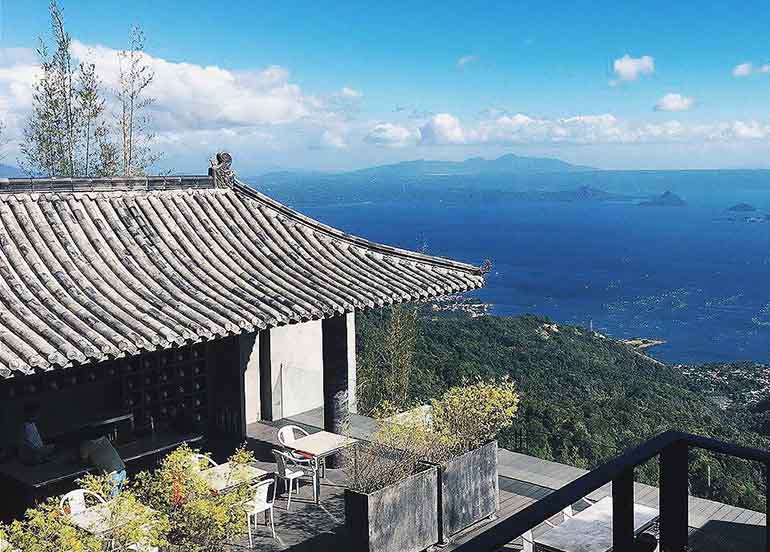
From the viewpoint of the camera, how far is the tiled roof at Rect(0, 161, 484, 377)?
6.25 meters

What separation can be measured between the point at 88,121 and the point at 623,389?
712 inches

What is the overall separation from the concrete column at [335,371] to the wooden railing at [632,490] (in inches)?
Answer: 239

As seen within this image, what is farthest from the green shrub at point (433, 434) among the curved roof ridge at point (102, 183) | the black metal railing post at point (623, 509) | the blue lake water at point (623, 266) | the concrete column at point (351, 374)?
the blue lake water at point (623, 266)

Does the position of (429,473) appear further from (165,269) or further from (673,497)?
(673,497)

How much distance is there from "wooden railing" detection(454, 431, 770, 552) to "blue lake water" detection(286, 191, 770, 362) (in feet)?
99.0

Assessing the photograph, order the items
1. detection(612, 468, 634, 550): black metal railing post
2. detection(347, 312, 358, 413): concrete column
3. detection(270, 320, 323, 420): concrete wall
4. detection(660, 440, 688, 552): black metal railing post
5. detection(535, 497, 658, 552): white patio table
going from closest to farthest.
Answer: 1. detection(612, 468, 634, 550): black metal railing post
2. detection(660, 440, 688, 552): black metal railing post
3. detection(535, 497, 658, 552): white patio table
4. detection(270, 320, 323, 420): concrete wall
5. detection(347, 312, 358, 413): concrete column

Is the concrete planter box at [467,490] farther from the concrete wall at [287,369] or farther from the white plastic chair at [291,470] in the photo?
the concrete wall at [287,369]

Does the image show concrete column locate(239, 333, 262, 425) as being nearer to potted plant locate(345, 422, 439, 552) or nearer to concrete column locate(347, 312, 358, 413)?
concrete column locate(347, 312, 358, 413)

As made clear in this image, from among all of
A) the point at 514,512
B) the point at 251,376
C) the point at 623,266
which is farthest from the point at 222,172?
the point at 623,266

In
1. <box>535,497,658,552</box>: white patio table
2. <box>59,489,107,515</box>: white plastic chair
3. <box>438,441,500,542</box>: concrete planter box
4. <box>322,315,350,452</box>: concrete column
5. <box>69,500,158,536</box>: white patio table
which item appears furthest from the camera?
<box>322,315,350,452</box>: concrete column

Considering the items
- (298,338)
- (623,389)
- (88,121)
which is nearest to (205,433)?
(298,338)

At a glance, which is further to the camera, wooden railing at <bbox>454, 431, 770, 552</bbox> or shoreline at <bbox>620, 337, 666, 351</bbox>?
shoreline at <bbox>620, 337, 666, 351</bbox>

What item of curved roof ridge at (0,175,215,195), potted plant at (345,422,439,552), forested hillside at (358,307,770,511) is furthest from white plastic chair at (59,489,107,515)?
forested hillside at (358,307,770,511)

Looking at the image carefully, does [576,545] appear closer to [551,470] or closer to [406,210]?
[551,470]
